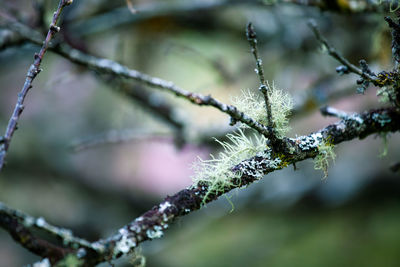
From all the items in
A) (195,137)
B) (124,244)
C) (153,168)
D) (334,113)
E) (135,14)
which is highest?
(153,168)

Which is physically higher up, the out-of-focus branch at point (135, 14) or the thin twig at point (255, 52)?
the out-of-focus branch at point (135, 14)

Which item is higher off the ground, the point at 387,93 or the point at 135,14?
the point at 135,14

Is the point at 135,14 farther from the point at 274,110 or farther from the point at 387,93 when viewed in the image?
the point at 387,93

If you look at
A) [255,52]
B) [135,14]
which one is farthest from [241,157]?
[135,14]

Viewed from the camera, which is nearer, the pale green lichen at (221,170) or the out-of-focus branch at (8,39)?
the pale green lichen at (221,170)

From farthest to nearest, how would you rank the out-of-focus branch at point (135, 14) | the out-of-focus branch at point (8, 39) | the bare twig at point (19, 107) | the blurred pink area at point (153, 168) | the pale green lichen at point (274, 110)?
1. the blurred pink area at point (153, 168)
2. the out-of-focus branch at point (135, 14)
3. the out-of-focus branch at point (8, 39)
4. the pale green lichen at point (274, 110)
5. the bare twig at point (19, 107)

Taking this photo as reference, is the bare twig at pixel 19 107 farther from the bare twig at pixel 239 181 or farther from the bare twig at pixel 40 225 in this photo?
the bare twig at pixel 239 181

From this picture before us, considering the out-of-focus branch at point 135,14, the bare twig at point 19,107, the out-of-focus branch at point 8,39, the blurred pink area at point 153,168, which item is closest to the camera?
the bare twig at point 19,107

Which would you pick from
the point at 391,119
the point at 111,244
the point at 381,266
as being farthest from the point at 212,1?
the point at 381,266

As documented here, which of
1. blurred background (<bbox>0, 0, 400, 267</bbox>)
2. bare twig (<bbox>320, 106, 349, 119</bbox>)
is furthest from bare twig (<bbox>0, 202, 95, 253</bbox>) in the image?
blurred background (<bbox>0, 0, 400, 267</bbox>)

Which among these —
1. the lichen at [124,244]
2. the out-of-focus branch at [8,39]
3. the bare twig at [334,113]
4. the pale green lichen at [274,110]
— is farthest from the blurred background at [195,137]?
the lichen at [124,244]
